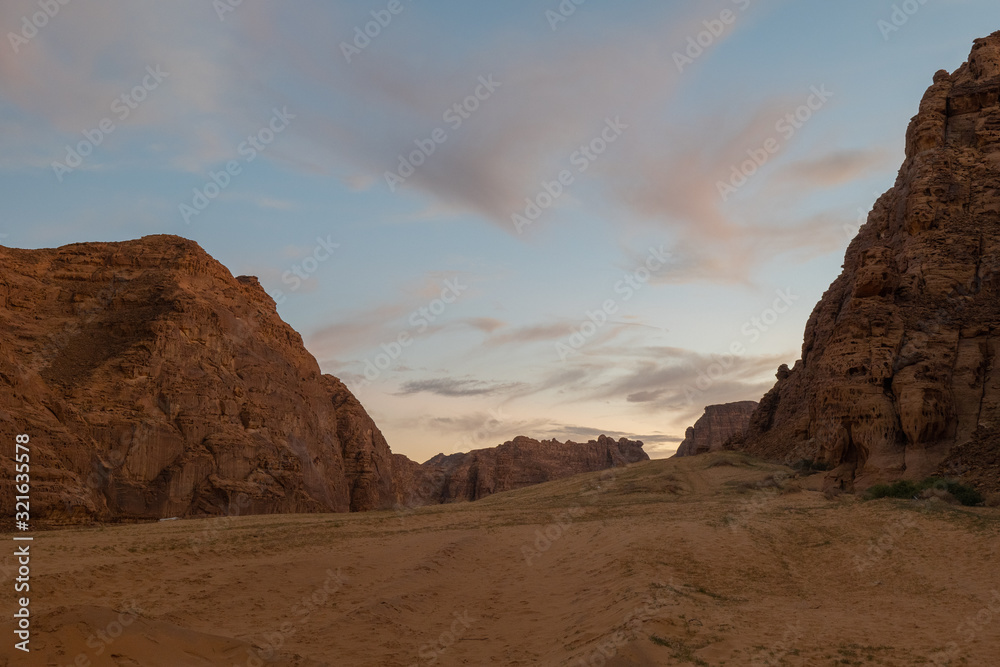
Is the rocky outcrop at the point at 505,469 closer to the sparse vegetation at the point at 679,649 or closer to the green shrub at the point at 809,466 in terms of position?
the green shrub at the point at 809,466

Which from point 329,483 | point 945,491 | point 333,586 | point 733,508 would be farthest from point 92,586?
point 329,483

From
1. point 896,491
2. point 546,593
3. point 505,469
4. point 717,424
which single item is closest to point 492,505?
point 896,491

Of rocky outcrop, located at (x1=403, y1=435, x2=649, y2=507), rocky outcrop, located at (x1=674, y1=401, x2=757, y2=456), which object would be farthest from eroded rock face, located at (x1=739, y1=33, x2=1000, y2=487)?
rocky outcrop, located at (x1=674, y1=401, x2=757, y2=456)

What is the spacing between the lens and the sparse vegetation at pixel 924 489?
1013 inches

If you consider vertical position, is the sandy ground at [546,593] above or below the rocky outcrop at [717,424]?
below

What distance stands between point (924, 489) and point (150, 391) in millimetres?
44013

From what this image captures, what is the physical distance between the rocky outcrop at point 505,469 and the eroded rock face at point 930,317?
70888 mm

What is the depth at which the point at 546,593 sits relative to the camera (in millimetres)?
16531

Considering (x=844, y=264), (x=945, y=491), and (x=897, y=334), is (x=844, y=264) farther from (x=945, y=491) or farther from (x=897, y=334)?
(x=945, y=491)

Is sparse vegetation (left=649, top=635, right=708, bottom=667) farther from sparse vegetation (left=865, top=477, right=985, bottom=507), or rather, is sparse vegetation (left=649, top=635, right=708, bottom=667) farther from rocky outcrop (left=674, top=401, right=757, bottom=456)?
rocky outcrop (left=674, top=401, right=757, bottom=456)

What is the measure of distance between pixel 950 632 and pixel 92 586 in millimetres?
17117

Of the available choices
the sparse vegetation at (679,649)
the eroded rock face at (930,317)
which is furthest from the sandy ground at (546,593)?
the eroded rock face at (930,317)

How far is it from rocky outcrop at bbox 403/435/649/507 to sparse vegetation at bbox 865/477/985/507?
79407 millimetres

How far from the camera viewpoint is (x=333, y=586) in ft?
54.3
